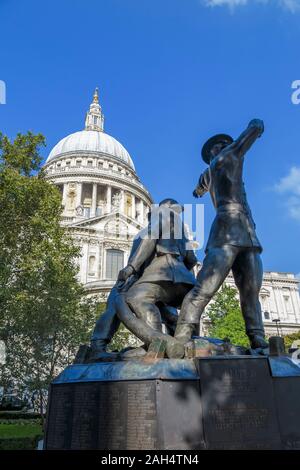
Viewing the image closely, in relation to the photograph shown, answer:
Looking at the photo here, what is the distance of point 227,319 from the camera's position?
31766 millimetres

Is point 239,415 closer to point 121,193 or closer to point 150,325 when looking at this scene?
point 150,325

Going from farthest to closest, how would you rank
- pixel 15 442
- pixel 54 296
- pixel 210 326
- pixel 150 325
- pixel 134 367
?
pixel 210 326 → pixel 54 296 → pixel 15 442 → pixel 150 325 → pixel 134 367

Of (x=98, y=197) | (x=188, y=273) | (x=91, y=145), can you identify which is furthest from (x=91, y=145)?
(x=188, y=273)

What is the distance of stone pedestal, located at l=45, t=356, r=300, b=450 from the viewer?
3.48 meters

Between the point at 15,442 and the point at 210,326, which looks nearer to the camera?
the point at 15,442

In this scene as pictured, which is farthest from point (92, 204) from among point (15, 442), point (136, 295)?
point (136, 295)

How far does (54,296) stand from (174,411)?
613 inches

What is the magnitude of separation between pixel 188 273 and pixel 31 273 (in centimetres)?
1385

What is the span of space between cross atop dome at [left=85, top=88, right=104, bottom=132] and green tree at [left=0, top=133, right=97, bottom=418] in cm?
6955

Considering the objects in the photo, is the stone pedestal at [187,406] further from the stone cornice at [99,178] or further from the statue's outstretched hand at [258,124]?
the stone cornice at [99,178]
